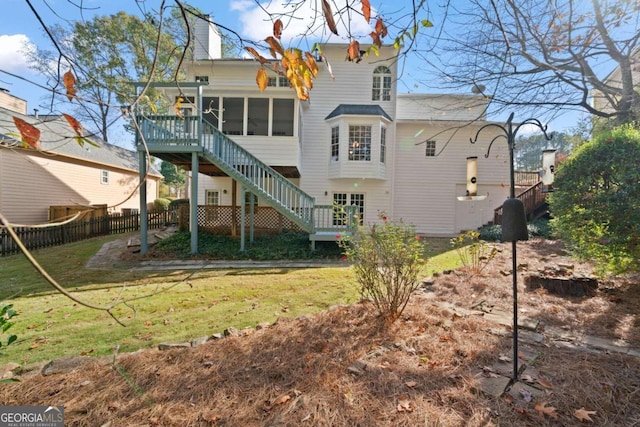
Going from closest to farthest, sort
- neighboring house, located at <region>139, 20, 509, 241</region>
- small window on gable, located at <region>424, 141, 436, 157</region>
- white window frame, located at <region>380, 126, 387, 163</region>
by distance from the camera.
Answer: neighboring house, located at <region>139, 20, 509, 241</region>
white window frame, located at <region>380, 126, 387, 163</region>
small window on gable, located at <region>424, 141, 436, 157</region>

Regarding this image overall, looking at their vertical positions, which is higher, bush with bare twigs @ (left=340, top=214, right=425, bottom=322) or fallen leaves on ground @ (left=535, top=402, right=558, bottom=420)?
bush with bare twigs @ (left=340, top=214, right=425, bottom=322)

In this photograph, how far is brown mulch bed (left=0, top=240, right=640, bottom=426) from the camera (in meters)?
2.16

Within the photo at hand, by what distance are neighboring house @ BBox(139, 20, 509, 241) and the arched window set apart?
5cm

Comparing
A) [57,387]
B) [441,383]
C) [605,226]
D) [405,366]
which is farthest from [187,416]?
[605,226]

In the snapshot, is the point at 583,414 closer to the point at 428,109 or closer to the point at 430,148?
the point at 430,148

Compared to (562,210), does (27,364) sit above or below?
below

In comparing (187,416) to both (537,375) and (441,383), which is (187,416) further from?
(537,375)

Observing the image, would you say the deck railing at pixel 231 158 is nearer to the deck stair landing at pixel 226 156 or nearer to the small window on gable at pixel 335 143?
the deck stair landing at pixel 226 156

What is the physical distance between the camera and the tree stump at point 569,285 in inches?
203

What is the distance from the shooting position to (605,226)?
4762 mm

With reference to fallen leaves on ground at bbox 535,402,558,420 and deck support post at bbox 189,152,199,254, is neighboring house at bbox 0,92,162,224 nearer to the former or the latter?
deck support post at bbox 189,152,199,254

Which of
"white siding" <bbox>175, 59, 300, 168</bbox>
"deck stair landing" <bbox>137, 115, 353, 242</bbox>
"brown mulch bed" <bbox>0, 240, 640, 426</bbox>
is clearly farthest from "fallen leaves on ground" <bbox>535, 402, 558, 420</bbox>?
"white siding" <bbox>175, 59, 300, 168</bbox>

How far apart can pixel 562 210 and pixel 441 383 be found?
4.65m

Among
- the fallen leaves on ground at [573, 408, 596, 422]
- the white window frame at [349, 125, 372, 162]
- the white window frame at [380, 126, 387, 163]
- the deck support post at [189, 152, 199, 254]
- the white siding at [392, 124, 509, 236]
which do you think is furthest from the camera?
the white siding at [392, 124, 509, 236]
